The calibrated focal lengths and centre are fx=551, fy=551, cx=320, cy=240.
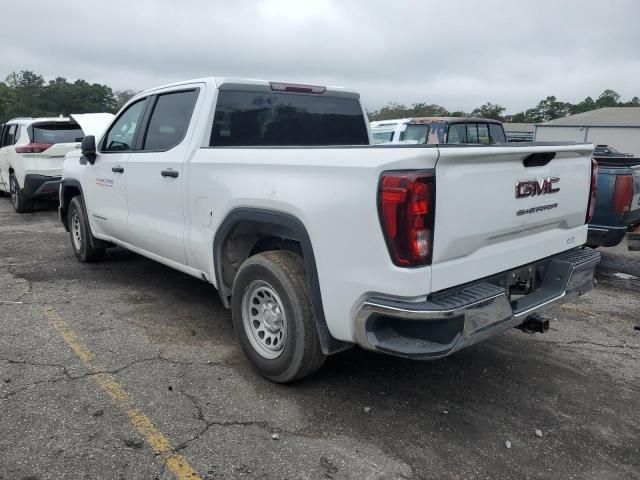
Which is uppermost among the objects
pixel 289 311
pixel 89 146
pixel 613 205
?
pixel 89 146

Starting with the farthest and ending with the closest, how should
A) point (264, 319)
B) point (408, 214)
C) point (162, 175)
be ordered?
1. point (162, 175)
2. point (264, 319)
3. point (408, 214)

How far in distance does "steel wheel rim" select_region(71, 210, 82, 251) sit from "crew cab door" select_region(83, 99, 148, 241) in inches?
31.7

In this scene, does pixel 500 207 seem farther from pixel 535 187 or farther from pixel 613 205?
pixel 613 205

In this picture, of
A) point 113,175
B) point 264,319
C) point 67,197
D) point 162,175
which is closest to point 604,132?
point 67,197

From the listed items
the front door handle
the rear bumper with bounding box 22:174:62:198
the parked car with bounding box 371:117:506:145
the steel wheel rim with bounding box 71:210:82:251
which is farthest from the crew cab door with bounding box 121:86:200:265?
the parked car with bounding box 371:117:506:145

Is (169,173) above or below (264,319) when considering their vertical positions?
above

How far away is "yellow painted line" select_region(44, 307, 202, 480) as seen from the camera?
9.16ft

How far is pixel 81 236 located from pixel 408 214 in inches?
203

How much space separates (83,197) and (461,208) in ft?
16.0

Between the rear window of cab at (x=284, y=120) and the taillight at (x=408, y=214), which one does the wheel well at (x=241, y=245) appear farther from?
the taillight at (x=408, y=214)

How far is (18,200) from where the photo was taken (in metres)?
11.4

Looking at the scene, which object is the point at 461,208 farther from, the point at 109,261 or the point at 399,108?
the point at 399,108

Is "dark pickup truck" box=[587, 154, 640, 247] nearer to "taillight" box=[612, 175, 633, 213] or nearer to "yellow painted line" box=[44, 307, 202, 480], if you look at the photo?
"taillight" box=[612, 175, 633, 213]

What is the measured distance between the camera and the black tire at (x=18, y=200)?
11.2m
